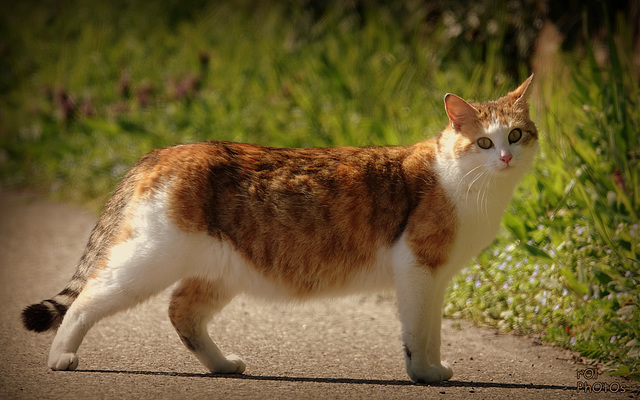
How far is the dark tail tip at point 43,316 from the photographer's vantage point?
389 cm

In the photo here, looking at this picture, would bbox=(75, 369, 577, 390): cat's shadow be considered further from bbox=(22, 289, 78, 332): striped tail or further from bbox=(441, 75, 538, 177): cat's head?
bbox=(441, 75, 538, 177): cat's head

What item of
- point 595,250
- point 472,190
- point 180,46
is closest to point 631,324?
point 595,250

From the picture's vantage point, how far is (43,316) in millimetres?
3910

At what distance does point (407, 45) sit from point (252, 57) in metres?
2.06

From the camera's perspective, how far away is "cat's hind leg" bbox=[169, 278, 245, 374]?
4.04m

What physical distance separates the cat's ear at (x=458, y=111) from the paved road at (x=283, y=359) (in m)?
1.30

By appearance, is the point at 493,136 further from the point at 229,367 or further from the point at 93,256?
the point at 93,256

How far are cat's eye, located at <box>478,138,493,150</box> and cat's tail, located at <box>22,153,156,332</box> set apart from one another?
1.65m

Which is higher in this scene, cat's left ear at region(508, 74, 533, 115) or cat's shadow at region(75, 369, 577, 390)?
cat's left ear at region(508, 74, 533, 115)

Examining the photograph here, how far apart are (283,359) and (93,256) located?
1.14 meters

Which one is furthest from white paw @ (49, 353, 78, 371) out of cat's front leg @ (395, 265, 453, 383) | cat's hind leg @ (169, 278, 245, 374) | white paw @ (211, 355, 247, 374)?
cat's front leg @ (395, 265, 453, 383)

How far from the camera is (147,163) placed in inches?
159

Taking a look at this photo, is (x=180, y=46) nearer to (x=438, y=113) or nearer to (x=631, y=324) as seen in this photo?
(x=438, y=113)

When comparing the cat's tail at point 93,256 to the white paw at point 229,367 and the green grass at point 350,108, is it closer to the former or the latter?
the white paw at point 229,367
